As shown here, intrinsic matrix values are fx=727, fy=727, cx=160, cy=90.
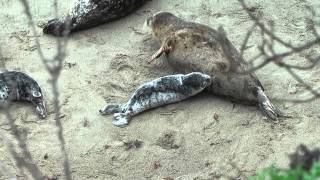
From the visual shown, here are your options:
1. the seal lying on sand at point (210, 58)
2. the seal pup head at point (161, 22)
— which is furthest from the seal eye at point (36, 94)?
the seal pup head at point (161, 22)

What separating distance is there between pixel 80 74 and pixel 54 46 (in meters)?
0.53

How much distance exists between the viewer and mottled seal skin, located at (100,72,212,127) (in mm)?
5090

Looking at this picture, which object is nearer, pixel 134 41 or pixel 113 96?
pixel 113 96

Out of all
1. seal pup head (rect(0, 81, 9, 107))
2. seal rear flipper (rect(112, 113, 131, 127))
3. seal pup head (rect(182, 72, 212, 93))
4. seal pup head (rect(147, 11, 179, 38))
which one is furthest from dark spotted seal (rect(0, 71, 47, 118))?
seal pup head (rect(147, 11, 179, 38))

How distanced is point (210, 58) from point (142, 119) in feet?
2.25

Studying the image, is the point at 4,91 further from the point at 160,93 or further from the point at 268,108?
the point at 268,108

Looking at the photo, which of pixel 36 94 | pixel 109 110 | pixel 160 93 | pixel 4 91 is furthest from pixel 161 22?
pixel 4 91

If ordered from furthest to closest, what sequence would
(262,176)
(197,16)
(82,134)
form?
(197,16), (82,134), (262,176)

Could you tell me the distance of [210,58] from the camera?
528 cm

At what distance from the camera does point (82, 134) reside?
4910 mm

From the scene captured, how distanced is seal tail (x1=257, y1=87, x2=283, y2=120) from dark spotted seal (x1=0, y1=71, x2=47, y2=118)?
1527 mm

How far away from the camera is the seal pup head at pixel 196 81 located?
5.12 m

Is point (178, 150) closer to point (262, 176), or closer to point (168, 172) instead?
point (168, 172)

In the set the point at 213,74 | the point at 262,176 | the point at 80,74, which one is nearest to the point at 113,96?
the point at 80,74
